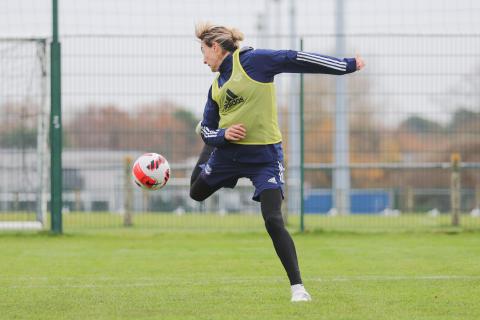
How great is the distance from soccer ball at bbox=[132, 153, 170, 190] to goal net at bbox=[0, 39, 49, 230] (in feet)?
22.1

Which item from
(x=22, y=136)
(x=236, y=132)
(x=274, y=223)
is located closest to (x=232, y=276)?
(x=274, y=223)

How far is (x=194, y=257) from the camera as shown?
10.7 m

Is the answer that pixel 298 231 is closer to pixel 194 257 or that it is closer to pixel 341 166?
pixel 341 166

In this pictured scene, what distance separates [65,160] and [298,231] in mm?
3674

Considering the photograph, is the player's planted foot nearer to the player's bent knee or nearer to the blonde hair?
the player's bent knee

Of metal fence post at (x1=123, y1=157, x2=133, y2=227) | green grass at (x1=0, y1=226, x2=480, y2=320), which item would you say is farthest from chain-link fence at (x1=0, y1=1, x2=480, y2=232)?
green grass at (x1=0, y1=226, x2=480, y2=320)

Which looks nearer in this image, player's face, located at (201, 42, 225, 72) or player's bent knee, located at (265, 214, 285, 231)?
player's bent knee, located at (265, 214, 285, 231)

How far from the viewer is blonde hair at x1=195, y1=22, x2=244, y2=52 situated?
718cm

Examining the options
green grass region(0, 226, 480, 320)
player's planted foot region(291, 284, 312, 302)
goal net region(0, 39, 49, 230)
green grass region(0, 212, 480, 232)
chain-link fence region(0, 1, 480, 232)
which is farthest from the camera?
green grass region(0, 212, 480, 232)

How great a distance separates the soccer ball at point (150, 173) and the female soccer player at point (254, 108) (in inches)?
29.7

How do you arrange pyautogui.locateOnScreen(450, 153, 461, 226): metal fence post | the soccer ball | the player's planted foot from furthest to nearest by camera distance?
pyautogui.locateOnScreen(450, 153, 461, 226): metal fence post, the soccer ball, the player's planted foot

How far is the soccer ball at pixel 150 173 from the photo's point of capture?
26.0 ft

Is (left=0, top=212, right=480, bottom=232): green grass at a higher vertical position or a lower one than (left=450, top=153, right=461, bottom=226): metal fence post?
lower

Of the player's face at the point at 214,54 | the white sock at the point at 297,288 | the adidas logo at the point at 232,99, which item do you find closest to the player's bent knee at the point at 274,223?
the white sock at the point at 297,288
